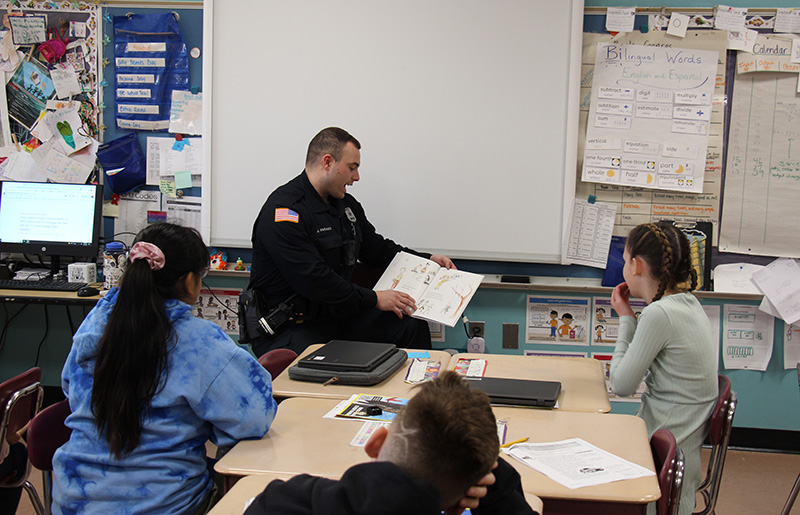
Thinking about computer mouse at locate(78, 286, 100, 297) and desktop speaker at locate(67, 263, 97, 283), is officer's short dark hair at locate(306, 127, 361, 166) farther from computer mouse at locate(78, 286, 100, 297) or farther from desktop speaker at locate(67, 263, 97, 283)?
desktop speaker at locate(67, 263, 97, 283)

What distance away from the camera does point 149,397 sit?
58.2 inches

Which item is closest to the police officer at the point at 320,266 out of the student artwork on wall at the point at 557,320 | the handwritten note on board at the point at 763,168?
the student artwork on wall at the point at 557,320

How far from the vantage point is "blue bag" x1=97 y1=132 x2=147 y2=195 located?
3.61 metres

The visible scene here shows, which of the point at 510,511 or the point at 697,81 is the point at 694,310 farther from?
the point at 697,81

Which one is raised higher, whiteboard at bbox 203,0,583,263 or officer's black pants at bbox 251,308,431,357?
whiteboard at bbox 203,0,583,263

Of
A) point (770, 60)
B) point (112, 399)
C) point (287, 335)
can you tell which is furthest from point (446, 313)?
point (770, 60)

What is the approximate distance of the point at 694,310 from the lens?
2.02 metres

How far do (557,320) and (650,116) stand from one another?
1.19 metres

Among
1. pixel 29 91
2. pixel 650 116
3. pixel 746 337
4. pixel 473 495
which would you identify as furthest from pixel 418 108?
pixel 473 495

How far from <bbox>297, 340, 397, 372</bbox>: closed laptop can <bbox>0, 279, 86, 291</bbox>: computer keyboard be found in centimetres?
167

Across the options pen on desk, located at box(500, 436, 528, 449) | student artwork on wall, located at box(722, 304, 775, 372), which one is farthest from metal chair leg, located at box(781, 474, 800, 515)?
pen on desk, located at box(500, 436, 528, 449)

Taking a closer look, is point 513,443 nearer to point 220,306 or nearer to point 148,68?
point 220,306

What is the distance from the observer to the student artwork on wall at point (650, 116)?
325cm

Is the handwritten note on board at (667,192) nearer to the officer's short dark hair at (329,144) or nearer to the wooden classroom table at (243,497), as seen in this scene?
the officer's short dark hair at (329,144)
